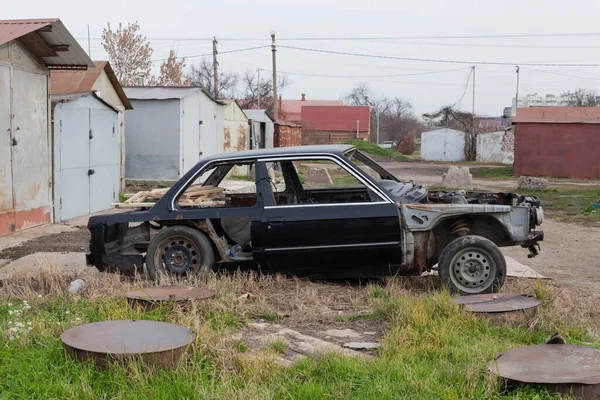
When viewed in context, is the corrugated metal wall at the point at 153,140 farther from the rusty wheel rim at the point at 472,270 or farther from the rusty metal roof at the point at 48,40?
the rusty wheel rim at the point at 472,270

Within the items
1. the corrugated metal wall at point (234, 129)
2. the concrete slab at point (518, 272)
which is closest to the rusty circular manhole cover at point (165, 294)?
the concrete slab at point (518, 272)

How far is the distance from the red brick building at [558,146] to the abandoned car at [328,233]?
26.8 meters

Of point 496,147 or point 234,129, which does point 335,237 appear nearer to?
point 234,129

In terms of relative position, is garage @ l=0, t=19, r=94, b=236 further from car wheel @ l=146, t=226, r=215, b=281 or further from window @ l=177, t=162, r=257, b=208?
car wheel @ l=146, t=226, r=215, b=281

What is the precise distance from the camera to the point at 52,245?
11.2 m

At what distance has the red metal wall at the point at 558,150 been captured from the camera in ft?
108

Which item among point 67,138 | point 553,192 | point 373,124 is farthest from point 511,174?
point 373,124

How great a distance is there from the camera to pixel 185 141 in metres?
21.0

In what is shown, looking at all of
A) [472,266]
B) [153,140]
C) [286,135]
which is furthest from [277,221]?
[286,135]

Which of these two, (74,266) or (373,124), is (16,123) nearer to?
(74,266)

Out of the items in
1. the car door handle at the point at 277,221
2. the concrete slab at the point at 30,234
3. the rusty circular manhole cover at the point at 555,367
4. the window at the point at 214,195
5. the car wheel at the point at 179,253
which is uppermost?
the window at the point at 214,195

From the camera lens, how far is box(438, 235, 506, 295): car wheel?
23.9 ft

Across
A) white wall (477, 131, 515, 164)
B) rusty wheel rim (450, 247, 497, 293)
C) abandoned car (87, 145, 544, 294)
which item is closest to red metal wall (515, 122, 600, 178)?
white wall (477, 131, 515, 164)

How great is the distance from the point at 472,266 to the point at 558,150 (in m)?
28.0
